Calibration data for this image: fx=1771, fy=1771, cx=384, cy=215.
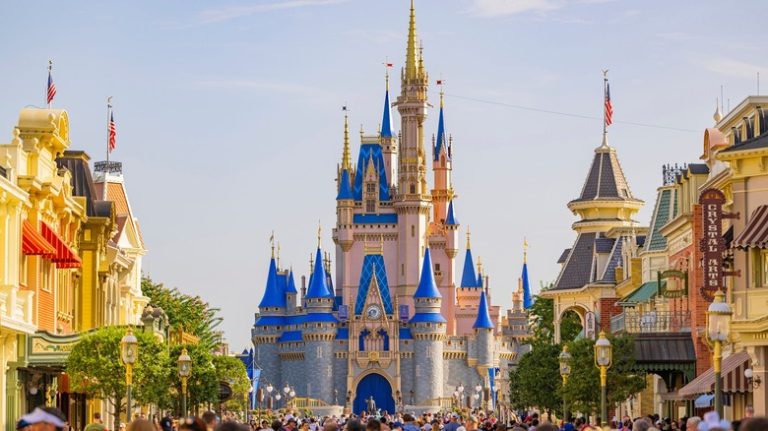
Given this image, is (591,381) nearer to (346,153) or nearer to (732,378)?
(732,378)

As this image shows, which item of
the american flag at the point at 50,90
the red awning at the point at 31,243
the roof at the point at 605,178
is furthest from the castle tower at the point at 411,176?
the red awning at the point at 31,243

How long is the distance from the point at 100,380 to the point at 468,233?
487ft

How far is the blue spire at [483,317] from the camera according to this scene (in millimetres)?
173925

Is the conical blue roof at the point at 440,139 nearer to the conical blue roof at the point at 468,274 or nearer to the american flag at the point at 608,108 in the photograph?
the conical blue roof at the point at 468,274

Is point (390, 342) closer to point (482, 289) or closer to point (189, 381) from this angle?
point (482, 289)

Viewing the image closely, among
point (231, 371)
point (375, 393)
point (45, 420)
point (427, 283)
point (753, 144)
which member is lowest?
point (375, 393)

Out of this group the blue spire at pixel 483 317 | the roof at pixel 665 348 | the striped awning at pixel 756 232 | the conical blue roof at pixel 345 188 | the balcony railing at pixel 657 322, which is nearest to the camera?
the striped awning at pixel 756 232

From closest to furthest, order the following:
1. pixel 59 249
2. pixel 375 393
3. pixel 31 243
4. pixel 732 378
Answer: pixel 732 378, pixel 31 243, pixel 59 249, pixel 375 393

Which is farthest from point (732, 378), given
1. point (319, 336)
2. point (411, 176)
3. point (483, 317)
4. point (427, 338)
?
point (411, 176)

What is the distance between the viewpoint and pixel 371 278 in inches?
6757

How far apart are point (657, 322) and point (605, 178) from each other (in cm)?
2428

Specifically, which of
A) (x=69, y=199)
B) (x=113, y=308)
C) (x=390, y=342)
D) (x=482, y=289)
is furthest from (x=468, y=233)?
(x=69, y=199)

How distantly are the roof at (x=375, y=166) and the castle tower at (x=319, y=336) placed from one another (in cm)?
1143

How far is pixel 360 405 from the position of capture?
167500 millimetres
